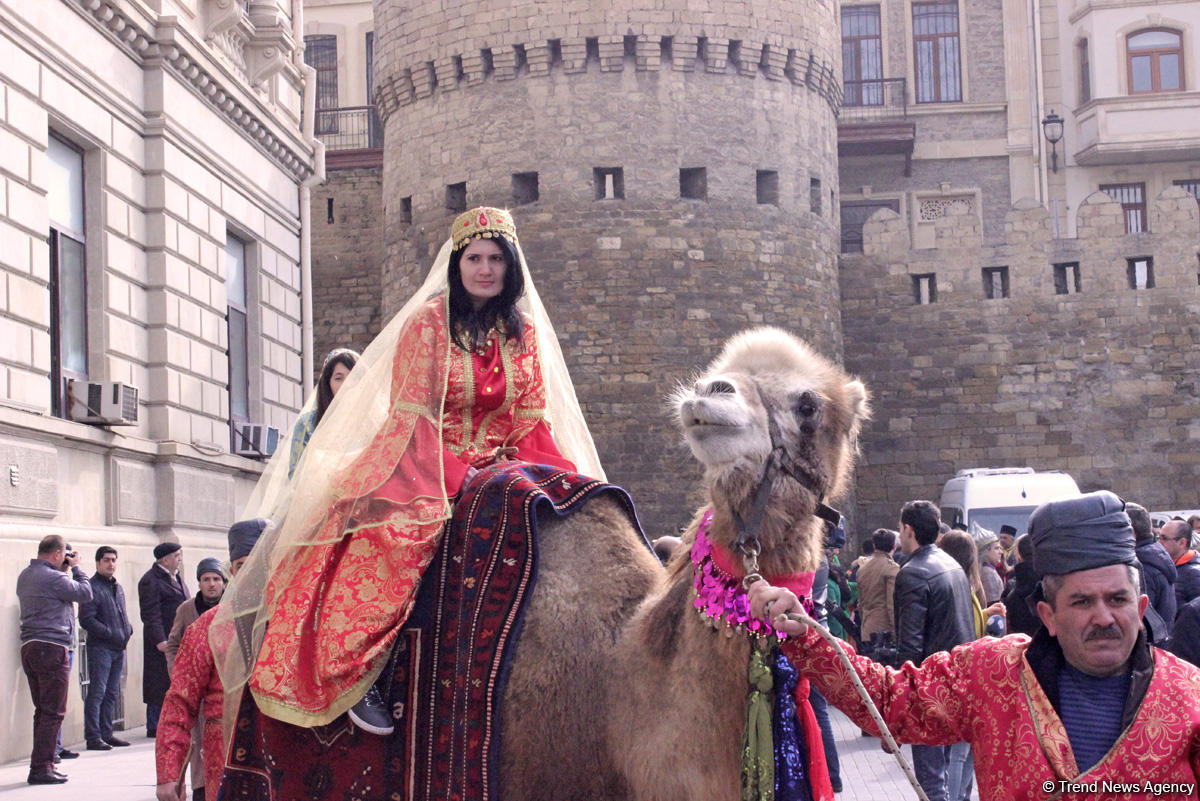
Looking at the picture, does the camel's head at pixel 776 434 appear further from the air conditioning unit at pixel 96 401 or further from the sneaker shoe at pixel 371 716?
the air conditioning unit at pixel 96 401

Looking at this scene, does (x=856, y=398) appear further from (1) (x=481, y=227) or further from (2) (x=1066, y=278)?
(2) (x=1066, y=278)

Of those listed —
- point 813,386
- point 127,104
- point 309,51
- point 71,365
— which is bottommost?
point 813,386

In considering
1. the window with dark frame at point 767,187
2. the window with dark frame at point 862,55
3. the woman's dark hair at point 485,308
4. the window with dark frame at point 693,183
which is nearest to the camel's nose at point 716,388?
the woman's dark hair at point 485,308

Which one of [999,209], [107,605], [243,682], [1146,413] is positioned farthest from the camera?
[999,209]

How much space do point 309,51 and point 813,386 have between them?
120 feet

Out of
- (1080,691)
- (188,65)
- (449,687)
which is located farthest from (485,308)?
(188,65)

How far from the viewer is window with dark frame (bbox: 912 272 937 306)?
30.0 meters

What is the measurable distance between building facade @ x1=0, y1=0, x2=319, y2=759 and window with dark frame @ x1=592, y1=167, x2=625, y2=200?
9.63m

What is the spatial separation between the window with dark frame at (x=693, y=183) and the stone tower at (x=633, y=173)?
4cm

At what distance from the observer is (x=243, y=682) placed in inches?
178

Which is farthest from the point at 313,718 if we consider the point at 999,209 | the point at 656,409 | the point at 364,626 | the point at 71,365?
the point at 999,209

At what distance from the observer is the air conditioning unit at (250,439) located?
1669 centimetres

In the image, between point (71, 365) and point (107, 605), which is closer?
point (107, 605)

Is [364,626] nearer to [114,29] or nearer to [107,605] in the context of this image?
[107,605]
